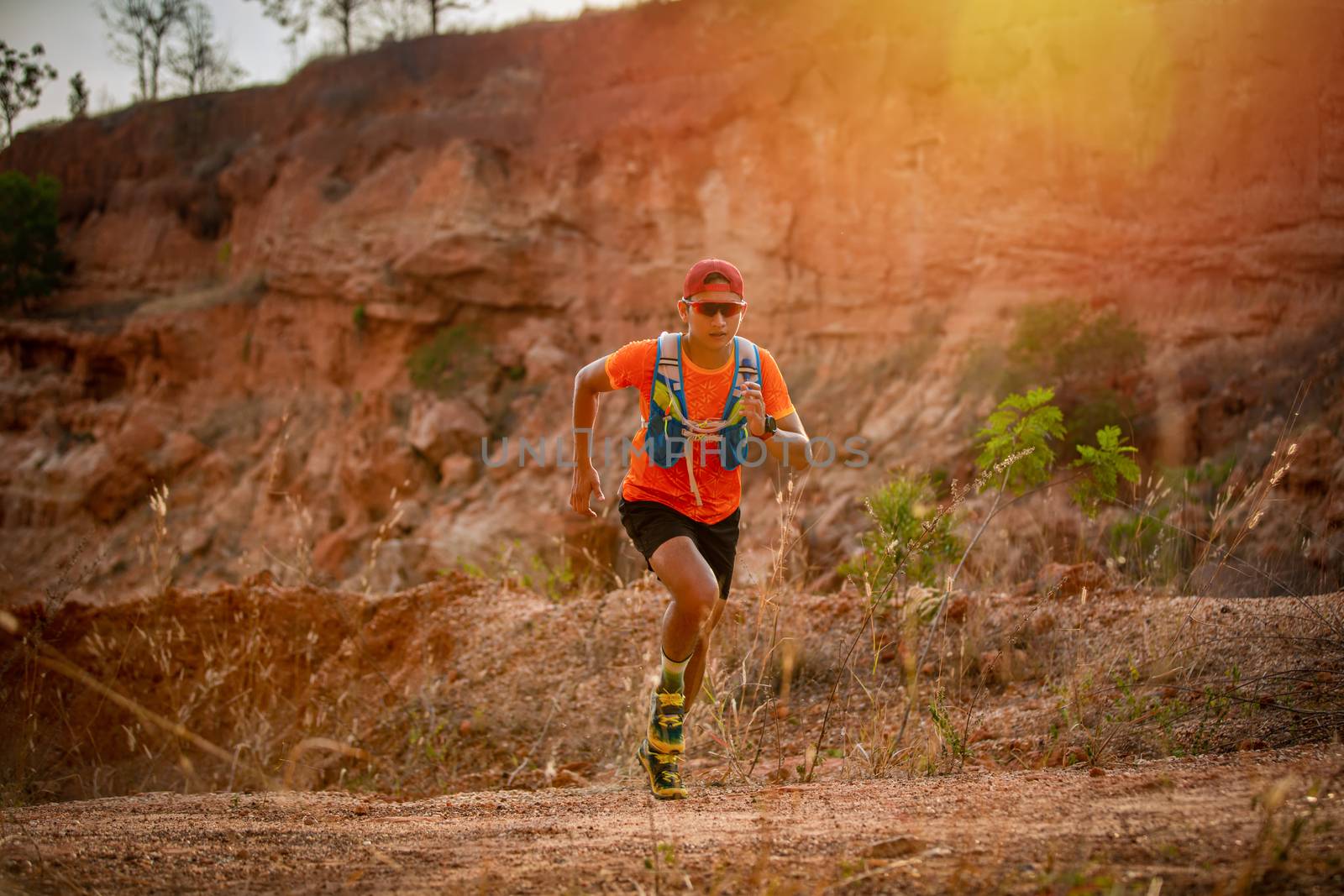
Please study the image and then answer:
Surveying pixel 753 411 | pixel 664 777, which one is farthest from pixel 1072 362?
pixel 664 777

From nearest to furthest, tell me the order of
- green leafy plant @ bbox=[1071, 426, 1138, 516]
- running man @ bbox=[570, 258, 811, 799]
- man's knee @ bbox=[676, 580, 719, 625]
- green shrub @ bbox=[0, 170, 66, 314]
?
man's knee @ bbox=[676, 580, 719, 625] → running man @ bbox=[570, 258, 811, 799] → green leafy plant @ bbox=[1071, 426, 1138, 516] → green shrub @ bbox=[0, 170, 66, 314]

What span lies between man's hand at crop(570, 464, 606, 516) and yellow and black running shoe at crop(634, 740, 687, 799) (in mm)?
968

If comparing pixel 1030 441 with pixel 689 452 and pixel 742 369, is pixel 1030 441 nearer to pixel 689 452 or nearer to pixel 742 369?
pixel 742 369

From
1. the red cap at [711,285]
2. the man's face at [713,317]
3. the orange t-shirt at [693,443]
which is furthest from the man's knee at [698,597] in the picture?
the red cap at [711,285]

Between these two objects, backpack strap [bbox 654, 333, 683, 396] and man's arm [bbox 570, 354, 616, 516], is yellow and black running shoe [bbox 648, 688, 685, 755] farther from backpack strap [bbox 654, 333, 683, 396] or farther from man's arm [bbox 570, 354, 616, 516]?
backpack strap [bbox 654, 333, 683, 396]

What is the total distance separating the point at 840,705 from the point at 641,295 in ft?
45.0

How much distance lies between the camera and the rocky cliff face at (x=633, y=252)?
46.6 ft

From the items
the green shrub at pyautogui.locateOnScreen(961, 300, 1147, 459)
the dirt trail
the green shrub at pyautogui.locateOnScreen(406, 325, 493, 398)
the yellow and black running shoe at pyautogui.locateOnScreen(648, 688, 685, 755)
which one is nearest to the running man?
the yellow and black running shoe at pyautogui.locateOnScreen(648, 688, 685, 755)

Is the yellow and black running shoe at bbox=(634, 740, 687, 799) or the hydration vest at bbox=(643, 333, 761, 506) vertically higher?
the hydration vest at bbox=(643, 333, 761, 506)

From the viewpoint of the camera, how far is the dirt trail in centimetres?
255

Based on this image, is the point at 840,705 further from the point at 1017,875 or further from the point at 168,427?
the point at 168,427

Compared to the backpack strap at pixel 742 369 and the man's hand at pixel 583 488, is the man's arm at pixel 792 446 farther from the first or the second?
the man's hand at pixel 583 488

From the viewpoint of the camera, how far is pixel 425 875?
2789 mm

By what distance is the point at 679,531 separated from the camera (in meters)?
4.10
